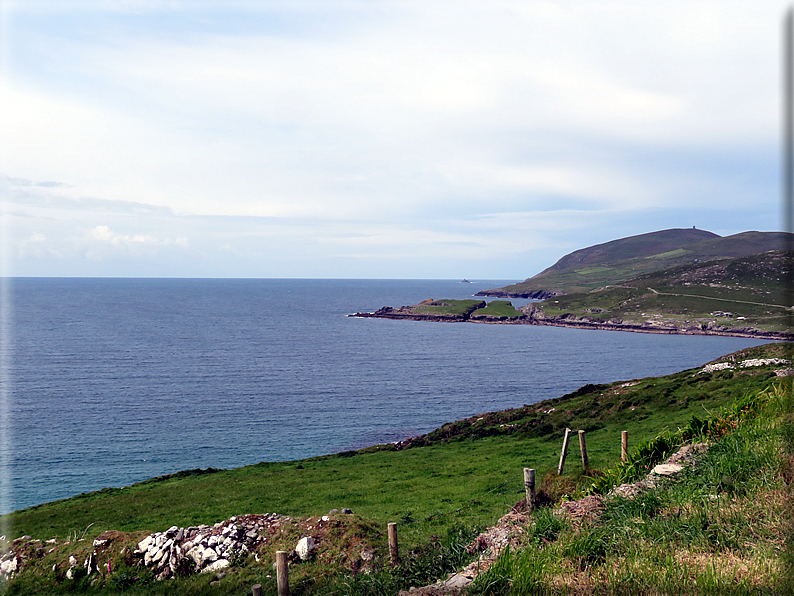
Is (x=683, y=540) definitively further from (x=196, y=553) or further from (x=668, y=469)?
(x=196, y=553)

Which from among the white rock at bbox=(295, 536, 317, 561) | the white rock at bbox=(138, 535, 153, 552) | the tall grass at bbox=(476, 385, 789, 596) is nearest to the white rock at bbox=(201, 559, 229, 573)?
the white rock at bbox=(295, 536, 317, 561)

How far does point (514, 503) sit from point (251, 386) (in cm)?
7442

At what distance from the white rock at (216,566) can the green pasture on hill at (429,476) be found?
697cm

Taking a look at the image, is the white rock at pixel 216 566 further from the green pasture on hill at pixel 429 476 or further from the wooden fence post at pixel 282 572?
the wooden fence post at pixel 282 572

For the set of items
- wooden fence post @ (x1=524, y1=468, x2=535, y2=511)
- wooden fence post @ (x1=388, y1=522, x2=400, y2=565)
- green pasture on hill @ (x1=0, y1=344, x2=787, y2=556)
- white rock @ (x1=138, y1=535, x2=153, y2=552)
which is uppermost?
wooden fence post @ (x1=524, y1=468, x2=535, y2=511)

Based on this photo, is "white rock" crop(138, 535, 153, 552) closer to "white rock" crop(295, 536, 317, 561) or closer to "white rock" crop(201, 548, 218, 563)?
"white rock" crop(201, 548, 218, 563)

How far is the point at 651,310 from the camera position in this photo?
199375mm

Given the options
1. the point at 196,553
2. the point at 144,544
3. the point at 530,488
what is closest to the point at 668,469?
the point at 530,488

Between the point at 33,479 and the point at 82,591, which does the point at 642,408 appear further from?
the point at 33,479

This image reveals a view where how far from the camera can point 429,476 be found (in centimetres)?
3531

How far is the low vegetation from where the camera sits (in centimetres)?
963

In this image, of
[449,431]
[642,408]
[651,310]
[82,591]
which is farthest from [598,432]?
[651,310]

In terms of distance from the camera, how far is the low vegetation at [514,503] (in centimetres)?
963

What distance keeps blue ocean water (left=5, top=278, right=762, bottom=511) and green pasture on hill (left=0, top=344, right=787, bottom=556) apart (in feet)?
40.3
